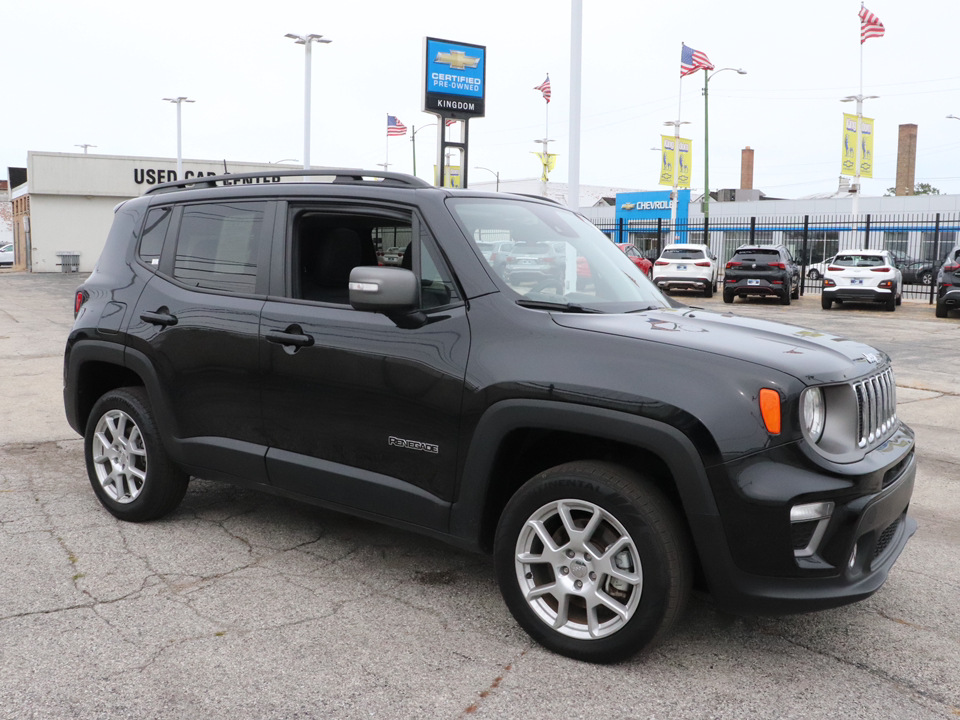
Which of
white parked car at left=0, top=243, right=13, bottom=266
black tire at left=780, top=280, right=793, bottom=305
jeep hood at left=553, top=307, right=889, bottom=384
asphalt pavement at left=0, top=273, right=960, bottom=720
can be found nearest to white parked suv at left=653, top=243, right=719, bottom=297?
black tire at left=780, top=280, right=793, bottom=305

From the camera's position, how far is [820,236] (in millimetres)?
47906

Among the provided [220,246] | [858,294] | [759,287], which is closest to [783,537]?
[220,246]

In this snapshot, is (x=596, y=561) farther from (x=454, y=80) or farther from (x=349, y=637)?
(x=454, y=80)

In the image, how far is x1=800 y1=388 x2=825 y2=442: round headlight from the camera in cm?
312

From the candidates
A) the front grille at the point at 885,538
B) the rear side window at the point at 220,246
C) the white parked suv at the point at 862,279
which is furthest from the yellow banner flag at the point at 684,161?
the front grille at the point at 885,538

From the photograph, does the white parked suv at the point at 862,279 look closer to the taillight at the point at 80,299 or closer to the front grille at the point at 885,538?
the front grille at the point at 885,538

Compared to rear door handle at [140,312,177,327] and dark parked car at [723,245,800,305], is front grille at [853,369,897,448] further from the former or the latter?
dark parked car at [723,245,800,305]

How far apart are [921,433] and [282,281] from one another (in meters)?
6.05

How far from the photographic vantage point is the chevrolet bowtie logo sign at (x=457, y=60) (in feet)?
66.1

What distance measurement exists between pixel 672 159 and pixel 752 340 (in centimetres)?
4314

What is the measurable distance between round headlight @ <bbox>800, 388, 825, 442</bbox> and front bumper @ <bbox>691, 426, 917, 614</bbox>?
0.39ft

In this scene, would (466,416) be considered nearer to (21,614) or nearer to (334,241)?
(334,241)

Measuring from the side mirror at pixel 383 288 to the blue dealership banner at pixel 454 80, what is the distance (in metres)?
17.0

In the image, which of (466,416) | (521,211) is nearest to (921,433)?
(521,211)
